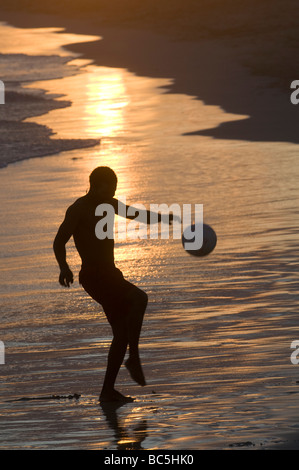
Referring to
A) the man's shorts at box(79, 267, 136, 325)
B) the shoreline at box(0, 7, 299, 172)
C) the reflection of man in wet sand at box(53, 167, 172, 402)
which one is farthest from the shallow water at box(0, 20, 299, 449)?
the shoreline at box(0, 7, 299, 172)

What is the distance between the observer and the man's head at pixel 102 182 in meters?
8.20

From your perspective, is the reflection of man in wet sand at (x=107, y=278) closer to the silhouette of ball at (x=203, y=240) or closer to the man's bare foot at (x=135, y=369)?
the man's bare foot at (x=135, y=369)

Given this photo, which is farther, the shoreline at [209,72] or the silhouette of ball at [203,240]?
the shoreline at [209,72]

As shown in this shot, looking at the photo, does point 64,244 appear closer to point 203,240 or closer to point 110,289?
point 110,289

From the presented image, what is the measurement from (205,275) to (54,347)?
2654mm

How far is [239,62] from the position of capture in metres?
31.7

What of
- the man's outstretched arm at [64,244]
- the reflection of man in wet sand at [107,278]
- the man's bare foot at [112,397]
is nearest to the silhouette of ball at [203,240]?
the reflection of man in wet sand at [107,278]

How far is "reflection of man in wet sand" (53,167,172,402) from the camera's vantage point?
26.6ft

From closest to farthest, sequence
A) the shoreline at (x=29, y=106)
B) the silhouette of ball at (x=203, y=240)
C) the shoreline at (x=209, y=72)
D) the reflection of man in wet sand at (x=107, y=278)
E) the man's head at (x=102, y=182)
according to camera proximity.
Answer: the reflection of man in wet sand at (x=107, y=278), the man's head at (x=102, y=182), the silhouette of ball at (x=203, y=240), the shoreline at (x=29, y=106), the shoreline at (x=209, y=72)

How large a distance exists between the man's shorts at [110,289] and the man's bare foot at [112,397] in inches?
19.8

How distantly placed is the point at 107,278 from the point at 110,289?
8cm

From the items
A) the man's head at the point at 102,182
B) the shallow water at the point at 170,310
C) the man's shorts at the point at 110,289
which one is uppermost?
the man's head at the point at 102,182

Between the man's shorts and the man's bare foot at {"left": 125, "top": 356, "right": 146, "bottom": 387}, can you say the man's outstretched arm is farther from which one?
the man's bare foot at {"left": 125, "top": 356, "right": 146, "bottom": 387}

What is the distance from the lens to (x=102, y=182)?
8211 mm
